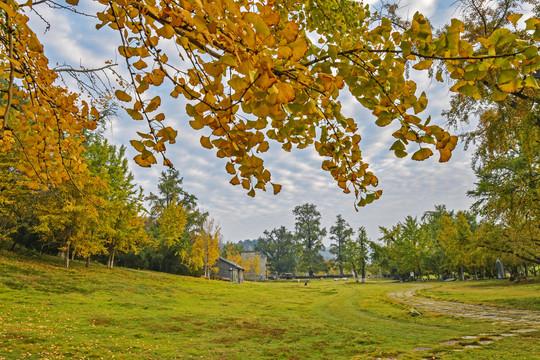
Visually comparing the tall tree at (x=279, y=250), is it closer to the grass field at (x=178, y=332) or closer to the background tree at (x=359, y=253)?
the background tree at (x=359, y=253)

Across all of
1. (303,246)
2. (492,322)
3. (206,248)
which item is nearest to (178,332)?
(492,322)

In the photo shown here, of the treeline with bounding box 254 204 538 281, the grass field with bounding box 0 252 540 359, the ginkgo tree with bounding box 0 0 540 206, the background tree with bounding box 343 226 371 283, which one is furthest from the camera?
the background tree with bounding box 343 226 371 283

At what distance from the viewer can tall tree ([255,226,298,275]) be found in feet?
236

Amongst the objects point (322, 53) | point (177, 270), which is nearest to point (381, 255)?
point (177, 270)

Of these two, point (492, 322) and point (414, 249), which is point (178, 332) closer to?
point (492, 322)

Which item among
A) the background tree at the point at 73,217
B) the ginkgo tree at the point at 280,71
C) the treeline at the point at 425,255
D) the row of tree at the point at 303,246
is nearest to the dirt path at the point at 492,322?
the ginkgo tree at the point at 280,71

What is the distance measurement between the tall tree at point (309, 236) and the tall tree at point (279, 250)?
11.7 ft

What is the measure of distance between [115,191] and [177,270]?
46.9 feet

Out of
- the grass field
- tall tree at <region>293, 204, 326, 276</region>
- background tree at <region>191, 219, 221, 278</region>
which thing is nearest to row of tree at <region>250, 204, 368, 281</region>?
tall tree at <region>293, 204, 326, 276</region>

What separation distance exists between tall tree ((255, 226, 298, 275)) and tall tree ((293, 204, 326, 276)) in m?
3.56

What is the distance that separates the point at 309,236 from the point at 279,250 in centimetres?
1009

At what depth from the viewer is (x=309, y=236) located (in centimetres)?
7406

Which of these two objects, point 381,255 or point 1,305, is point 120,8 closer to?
point 1,305

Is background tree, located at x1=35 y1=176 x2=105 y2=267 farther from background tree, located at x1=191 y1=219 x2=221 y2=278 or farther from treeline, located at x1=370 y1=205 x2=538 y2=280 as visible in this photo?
treeline, located at x1=370 y1=205 x2=538 y2=280
